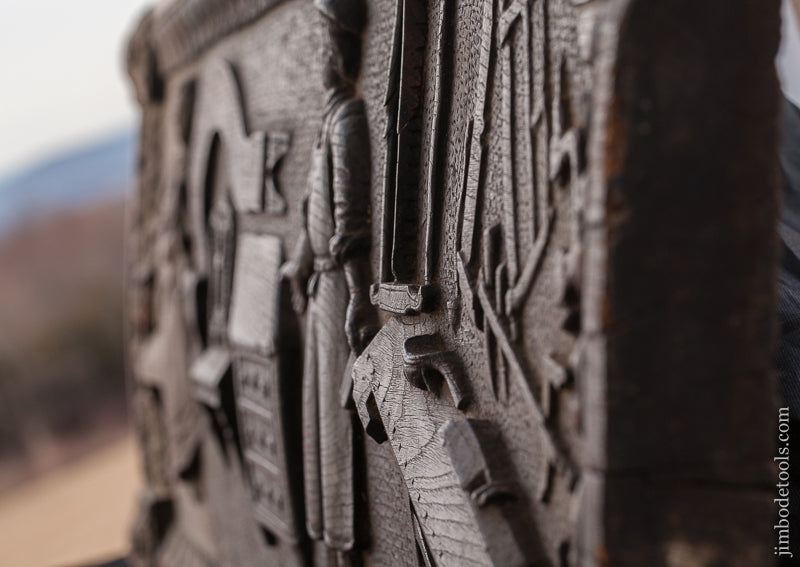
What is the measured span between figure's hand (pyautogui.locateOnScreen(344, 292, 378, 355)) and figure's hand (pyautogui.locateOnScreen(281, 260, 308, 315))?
0.65 feet

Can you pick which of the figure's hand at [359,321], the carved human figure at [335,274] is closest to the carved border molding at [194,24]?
the carved human figure at [335,274]

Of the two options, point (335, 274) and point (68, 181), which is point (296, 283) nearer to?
point (335, 274)

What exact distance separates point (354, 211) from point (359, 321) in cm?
16

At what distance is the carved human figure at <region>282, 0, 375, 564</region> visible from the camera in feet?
4.08

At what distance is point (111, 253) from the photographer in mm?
5090

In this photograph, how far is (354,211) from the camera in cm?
124

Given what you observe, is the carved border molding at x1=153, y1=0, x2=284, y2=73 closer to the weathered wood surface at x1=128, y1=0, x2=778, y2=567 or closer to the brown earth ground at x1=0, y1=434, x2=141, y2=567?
the weathered wood surface at x1=128, y1=0, x2=778, y2=567

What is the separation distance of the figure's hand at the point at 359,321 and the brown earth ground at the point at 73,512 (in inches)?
97.4

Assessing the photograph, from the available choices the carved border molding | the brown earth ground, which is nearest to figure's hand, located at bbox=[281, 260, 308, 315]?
the carved border molding

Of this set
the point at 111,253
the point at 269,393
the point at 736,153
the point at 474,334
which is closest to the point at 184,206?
the point at 269,393

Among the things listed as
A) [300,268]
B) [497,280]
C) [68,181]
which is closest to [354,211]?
[300,268]

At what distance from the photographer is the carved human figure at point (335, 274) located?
1244 mm

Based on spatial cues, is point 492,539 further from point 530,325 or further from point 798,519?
point 798,519

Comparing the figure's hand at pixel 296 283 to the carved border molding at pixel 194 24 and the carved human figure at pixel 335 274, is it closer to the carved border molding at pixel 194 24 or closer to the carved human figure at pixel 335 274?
the carved human figure at pixel 335 274
